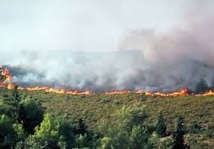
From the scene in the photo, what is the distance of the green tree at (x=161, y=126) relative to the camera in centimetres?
11787

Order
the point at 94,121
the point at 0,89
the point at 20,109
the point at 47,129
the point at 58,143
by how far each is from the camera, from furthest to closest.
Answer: the point at 0,89 → the point at 94,121 → the point at 20,109 → the point at 47,129 → the point at 58,143

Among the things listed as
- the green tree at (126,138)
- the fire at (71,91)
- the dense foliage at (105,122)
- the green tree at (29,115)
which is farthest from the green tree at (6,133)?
the fire at (71,91)

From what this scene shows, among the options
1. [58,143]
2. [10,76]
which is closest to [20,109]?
[58,143]

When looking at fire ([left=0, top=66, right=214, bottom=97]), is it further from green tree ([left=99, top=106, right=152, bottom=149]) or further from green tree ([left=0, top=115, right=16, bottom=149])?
green tree ([left=0, top=115, right=16, bottom=149])

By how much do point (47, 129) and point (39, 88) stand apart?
58.9 metres

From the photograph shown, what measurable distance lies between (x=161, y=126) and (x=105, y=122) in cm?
1033

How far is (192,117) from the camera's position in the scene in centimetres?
13612

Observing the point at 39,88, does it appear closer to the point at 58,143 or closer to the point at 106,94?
the point at 106,94

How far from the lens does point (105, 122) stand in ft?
421

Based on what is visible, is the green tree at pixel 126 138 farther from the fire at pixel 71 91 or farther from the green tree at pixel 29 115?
the fire at pixel 71 91

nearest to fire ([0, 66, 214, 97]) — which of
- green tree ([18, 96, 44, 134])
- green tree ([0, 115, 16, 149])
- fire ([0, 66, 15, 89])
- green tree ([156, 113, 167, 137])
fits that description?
fire ([0, 66, 15, 89])

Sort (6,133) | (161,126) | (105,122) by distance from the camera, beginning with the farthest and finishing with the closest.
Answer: (105,122) → (161,126) → (6,133)

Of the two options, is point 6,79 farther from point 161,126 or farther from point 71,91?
point 161,126

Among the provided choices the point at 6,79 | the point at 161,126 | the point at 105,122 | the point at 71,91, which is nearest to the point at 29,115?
the point at 105,122
